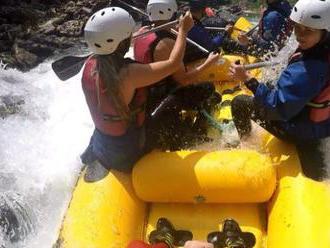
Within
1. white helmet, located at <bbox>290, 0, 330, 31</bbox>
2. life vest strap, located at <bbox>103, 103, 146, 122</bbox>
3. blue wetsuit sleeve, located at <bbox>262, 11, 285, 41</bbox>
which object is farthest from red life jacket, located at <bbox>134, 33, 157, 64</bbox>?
blue wetsuit sleeve, located at <bbox>262, 11, 285, 41</bbox>

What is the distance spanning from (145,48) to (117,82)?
2.94 feet

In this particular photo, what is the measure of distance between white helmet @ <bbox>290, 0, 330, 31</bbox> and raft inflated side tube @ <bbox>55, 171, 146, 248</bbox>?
174 cm

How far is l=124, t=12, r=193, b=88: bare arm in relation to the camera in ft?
10.9

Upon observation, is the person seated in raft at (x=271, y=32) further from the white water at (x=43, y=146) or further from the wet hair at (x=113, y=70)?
the wet hair at (x=113, y=70)

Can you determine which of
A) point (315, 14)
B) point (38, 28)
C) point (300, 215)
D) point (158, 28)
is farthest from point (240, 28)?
point (38, 28)

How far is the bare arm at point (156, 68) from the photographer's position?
3.33 metres

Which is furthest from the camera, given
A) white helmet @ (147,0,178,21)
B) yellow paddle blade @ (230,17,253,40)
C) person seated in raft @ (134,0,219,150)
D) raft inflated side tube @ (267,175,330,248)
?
yellow paddle blade @ (230,17,253,40)

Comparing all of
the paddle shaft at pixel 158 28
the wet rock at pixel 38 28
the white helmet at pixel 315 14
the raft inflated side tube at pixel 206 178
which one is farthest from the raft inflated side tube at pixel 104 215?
the wet rock at pixel 38 28

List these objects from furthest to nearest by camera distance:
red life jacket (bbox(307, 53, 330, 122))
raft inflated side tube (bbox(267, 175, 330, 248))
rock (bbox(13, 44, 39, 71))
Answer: rock (bbox(13, 44, 39, 71)) < red life jacket (bbox(307, 53, 330, 122)) < raft inflated side tube (bbox(267, 175, 330, 248))

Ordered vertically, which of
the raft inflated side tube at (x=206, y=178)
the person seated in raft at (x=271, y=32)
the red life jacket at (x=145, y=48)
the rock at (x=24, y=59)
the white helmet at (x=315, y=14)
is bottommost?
the rock at (x=24, y=59)

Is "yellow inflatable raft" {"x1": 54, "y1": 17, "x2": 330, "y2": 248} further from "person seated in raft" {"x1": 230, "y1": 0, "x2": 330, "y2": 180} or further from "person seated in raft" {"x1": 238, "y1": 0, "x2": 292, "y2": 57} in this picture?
"person seated in raft" {"x1": 238, "y1": 0, "x2": 292, "y2": 57}

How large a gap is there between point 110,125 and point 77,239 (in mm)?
867

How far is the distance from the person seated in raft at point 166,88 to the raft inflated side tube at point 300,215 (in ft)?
3.72

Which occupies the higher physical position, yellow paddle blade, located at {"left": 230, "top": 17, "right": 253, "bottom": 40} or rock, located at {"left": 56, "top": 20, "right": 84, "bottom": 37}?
yellow paddle blade, located at {"left": 230, "top": 17, "right": 253, "bottom": 40}
